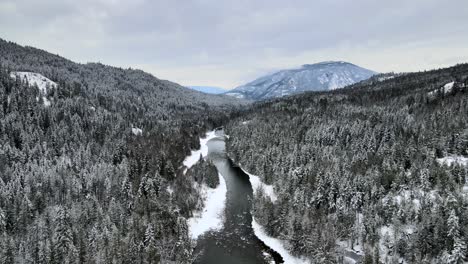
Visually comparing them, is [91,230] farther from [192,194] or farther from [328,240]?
[328,240]

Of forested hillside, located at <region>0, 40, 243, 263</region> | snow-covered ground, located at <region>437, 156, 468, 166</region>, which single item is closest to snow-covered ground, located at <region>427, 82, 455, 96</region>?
snow-covered ground, located at <region>437, 156, 468, 166</region>

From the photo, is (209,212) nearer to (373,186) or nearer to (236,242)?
(236,242)

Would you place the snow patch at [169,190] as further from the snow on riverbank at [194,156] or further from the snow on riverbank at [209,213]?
the snow on riverbank at [194,156]

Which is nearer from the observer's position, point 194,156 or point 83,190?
point 83,190

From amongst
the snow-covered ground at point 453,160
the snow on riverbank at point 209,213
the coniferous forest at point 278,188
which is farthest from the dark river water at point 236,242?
the snow-covered ground at point 453,160

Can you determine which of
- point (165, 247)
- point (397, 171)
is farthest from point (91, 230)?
point (397, 171)

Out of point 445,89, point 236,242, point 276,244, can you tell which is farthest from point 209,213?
point 445,89
